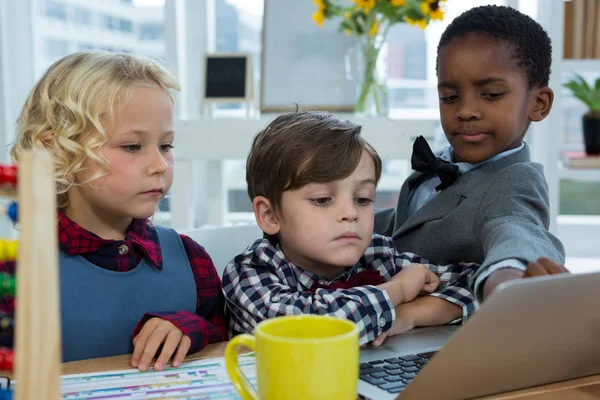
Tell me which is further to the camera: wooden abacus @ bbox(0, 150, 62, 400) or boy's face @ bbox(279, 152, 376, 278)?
boy's face @ bbox(279, 152, 376, 278)

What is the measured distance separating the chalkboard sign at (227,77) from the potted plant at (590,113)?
4.48 feet

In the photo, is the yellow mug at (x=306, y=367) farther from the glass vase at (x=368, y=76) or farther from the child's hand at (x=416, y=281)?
the glass vase at (x=368, y=76)

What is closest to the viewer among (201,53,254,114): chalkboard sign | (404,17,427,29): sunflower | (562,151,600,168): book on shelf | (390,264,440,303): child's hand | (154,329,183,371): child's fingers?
(154,329,183,371): child's fingers

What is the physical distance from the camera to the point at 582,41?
111 inches

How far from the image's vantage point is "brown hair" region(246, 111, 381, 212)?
1.06 metres

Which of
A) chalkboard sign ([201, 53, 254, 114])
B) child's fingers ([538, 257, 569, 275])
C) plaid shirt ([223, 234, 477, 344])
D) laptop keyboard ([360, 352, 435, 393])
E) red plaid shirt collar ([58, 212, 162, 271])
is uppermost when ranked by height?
chalkboard sign ([201, 53, 254, 114])

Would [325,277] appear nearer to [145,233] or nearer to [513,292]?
[145,233]

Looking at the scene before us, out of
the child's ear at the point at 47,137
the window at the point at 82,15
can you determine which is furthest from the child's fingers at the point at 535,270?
the window at the point at 82,15

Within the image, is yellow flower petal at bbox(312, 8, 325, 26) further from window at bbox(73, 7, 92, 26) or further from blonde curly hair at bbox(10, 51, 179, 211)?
blonde curly hair at bbox(10, 51, 179, 211)

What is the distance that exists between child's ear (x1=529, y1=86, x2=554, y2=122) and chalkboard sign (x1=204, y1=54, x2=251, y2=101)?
5.95ft

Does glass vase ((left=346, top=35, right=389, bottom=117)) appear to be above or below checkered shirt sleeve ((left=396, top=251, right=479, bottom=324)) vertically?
above

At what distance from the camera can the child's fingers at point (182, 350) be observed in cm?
85

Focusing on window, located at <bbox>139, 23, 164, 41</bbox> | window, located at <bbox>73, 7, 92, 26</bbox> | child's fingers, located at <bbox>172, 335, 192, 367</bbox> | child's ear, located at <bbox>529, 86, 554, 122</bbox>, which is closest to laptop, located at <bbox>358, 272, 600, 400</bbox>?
child's fingers, located at <bbox>172, 335, 192, 367</bbox>

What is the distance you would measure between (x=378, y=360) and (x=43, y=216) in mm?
484
